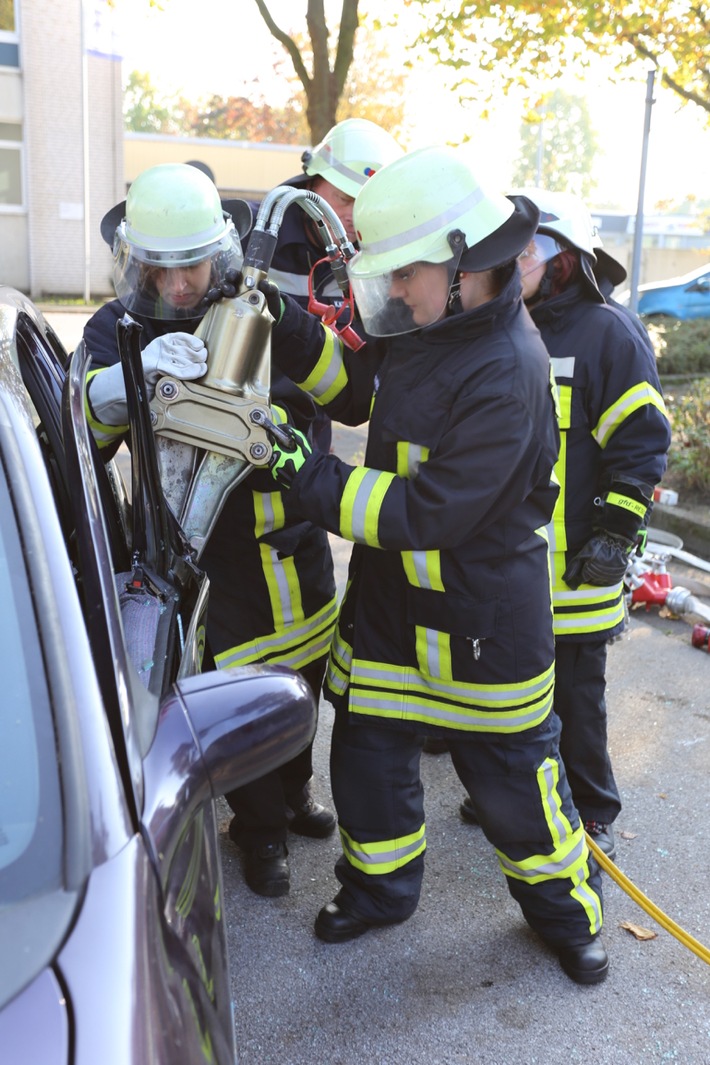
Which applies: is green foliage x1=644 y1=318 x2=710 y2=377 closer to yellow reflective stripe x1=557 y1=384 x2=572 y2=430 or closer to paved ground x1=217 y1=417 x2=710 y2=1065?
yellow reflective stripe x1=557 y1=384 x2=572 y2=430

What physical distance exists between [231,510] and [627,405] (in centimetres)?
109

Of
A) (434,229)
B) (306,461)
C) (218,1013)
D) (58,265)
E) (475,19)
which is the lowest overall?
(58,265)

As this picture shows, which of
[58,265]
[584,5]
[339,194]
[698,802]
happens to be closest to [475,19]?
[584,5]

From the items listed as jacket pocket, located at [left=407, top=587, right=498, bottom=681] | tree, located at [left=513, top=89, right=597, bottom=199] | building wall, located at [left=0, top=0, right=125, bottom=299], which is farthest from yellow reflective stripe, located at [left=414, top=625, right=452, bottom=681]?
tree, located at [left=513, top=89, right=597, bottom=199]

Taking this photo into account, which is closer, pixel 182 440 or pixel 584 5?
pixel 182 440

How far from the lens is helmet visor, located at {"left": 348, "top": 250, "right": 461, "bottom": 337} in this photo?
216 cm

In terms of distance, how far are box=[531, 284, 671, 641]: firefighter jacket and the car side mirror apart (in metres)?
1.56

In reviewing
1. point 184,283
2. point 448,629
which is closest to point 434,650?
point 448,629

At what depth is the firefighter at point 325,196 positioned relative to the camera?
286 centimetres

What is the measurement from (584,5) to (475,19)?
913 mm

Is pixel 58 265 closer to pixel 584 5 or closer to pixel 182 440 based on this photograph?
pixel 584 5

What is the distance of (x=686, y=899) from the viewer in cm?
280

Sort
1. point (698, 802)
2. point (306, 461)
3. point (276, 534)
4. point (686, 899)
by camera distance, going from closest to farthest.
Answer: point (306, 461)
point (276, 534)
point (686, 899)
point (698, 802)

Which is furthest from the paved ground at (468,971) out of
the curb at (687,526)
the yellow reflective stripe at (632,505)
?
the curb at (687,526)
